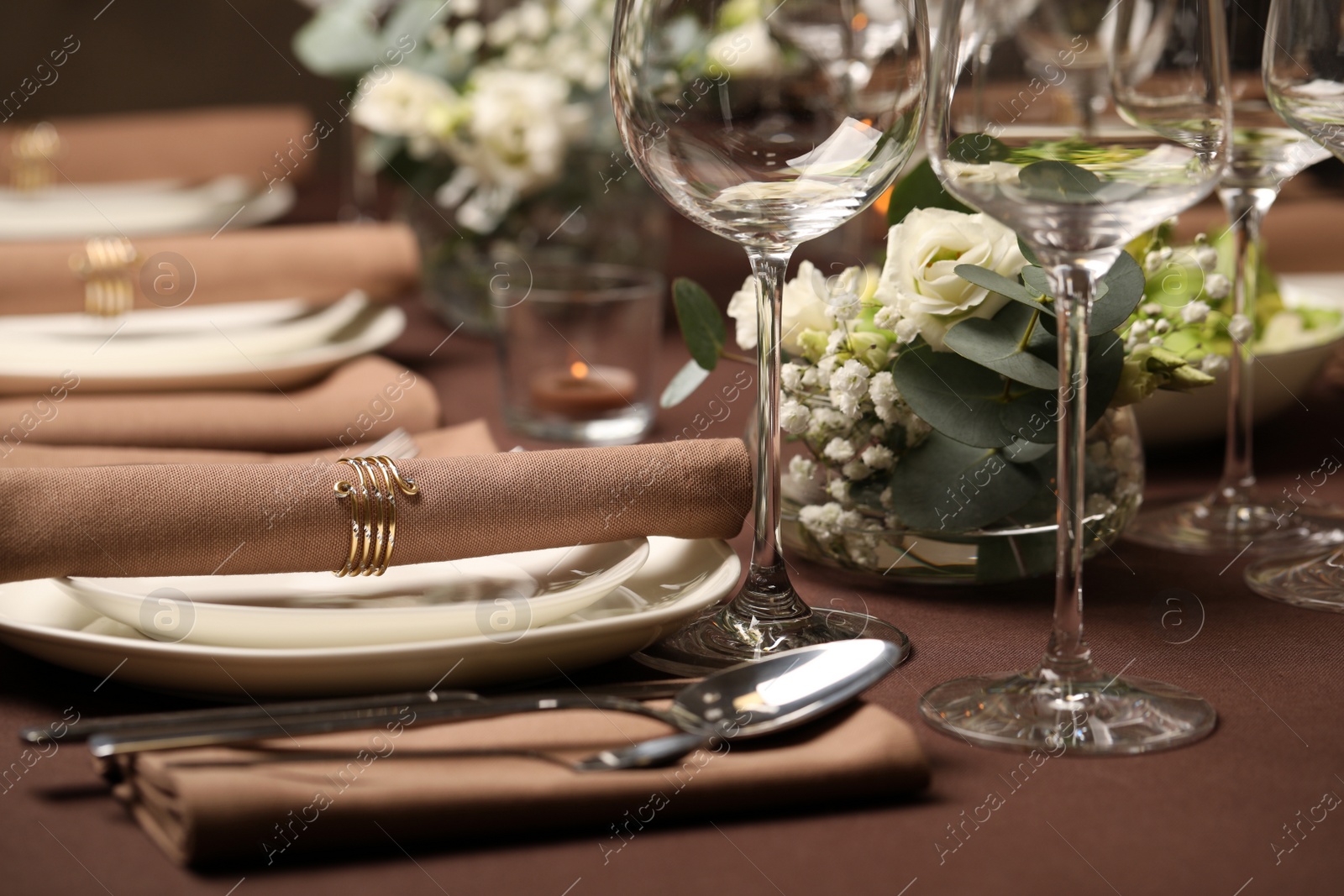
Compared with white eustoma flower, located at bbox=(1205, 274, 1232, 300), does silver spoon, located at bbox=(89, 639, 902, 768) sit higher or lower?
lower

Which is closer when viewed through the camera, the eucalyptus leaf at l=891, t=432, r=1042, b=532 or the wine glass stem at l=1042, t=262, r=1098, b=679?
the wine glass stem at l=1042, t=262, r=1098, b=679

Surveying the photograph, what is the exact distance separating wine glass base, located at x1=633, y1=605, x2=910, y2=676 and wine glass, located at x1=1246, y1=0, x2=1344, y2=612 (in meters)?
0.26

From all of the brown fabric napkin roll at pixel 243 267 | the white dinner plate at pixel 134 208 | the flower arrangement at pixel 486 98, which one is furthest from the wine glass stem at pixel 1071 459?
the white dinner plate at pixel 134 208

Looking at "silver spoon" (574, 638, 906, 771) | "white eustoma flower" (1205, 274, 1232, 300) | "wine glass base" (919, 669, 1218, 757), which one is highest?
"white eustoma flower" (1205, 274, 1232, 300)

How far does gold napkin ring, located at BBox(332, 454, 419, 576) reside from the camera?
2.28 ft

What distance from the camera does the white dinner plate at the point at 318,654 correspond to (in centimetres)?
63

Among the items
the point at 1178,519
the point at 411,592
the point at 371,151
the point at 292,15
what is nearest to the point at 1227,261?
the point at 1178,519

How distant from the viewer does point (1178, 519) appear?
1.01 m

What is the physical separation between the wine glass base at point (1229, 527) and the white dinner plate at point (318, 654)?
1.34 feet

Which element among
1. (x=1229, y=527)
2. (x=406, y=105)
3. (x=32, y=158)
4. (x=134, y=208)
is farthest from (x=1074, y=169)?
(x=32, y=158)

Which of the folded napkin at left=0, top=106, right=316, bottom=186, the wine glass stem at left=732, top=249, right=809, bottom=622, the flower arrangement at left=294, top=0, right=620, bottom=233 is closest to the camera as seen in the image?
the wine glass stem at left=732, top=249, right=809, bottom=622

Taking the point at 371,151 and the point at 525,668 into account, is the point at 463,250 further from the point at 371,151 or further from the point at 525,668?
the point at 525,668

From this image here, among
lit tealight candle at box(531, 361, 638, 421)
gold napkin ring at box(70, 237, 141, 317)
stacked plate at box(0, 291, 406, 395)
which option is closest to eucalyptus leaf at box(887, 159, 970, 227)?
lit tealight candle at box(531, 361, 638, 421)

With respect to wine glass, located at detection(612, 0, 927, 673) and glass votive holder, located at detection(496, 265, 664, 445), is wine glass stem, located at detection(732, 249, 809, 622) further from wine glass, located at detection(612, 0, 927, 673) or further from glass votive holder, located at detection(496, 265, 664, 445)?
glass votive holder, located at detection(496, 265, 664, 445)
